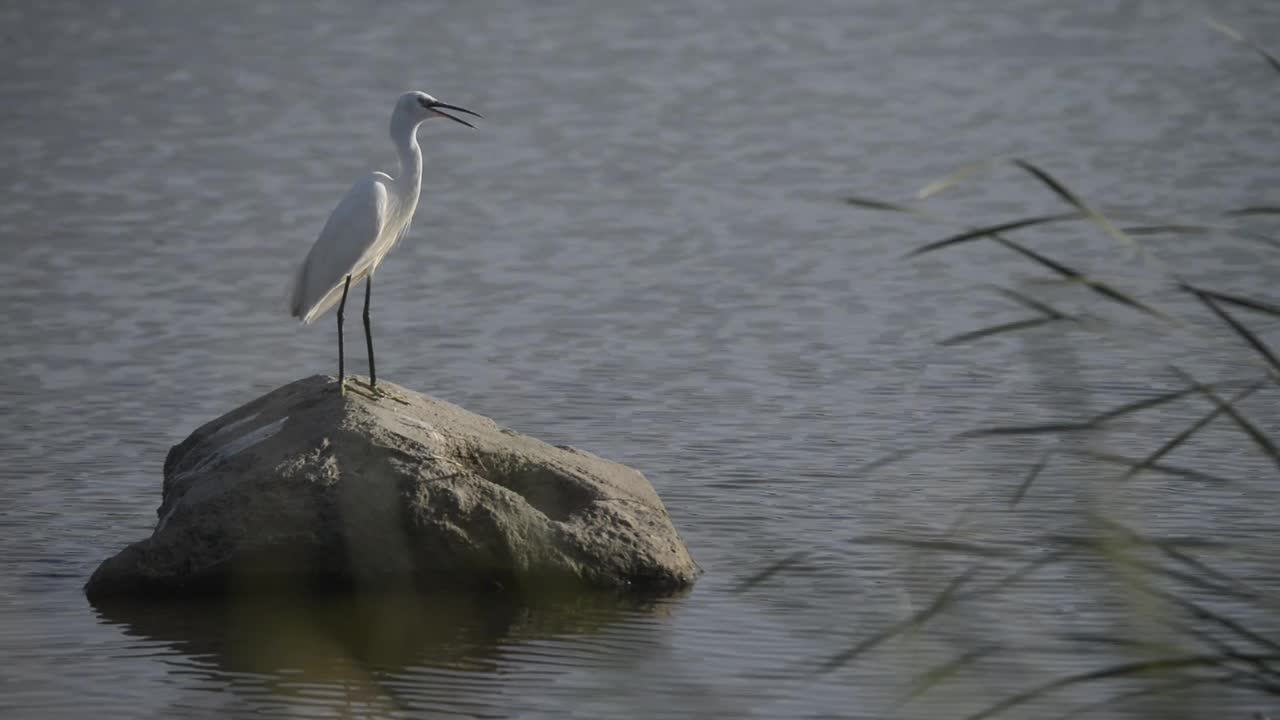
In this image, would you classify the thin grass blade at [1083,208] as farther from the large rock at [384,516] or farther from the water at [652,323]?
the large rock at [384,516]

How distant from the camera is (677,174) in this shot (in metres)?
21.6

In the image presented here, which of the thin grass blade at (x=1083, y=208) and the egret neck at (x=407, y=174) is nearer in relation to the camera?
the thin grass blade at (x=1083, y=208)

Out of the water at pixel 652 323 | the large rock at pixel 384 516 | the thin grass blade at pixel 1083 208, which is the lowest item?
the water at pixel 652 323

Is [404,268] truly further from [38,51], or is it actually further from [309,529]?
[38,51]

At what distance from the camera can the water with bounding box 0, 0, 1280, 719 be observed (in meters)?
6.52

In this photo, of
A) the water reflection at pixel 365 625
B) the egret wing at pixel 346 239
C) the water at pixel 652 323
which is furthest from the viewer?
the egret wing at pixel 346 239

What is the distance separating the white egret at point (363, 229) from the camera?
834cm

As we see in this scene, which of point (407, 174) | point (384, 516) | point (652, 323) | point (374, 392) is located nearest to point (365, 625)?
point (384, 516)

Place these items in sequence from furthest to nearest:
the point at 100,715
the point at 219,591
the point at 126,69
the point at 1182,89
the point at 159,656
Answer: the point at 126,69, the point at 1182,89, the point at 219,591, the point at 159,656, the point at 100,715

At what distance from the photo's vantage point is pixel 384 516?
7.12 m

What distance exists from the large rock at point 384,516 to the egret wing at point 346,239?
3.07 feet

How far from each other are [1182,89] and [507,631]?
74.4 feet

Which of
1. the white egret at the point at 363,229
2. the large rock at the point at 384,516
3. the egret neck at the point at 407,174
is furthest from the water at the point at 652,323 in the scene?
the egret neck at the point at 407,174

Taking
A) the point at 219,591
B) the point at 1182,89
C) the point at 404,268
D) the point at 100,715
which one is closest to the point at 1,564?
the point at 219,591
